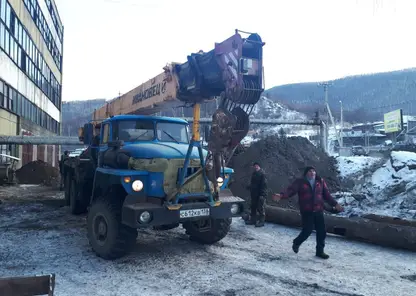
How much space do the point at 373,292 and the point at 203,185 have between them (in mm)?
2951

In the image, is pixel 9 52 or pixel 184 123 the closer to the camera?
pixel 184 123

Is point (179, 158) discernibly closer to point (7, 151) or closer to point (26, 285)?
point (26, 285)

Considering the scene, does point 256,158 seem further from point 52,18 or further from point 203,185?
point 52,18

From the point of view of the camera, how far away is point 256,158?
1623cm

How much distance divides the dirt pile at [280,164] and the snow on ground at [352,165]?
0.46m

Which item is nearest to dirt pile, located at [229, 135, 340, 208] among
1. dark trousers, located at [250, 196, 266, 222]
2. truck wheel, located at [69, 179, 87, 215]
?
dark trousers, located at [250, 196, 266, 222]

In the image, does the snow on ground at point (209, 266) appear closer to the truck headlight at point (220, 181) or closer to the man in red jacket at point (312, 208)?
the man in red jacket at point (312, 208)

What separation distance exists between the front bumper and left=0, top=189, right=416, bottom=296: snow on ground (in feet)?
2.37

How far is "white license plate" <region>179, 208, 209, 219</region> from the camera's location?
5.94 m

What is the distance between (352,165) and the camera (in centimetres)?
1944

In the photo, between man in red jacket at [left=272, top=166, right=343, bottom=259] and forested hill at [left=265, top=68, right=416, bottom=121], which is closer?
man in red jacket at [left=272, top=166, right=343, bottom=259]

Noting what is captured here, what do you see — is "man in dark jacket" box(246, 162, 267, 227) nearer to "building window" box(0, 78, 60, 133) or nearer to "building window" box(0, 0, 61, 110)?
"building window" box(0, 78, 60, 133)

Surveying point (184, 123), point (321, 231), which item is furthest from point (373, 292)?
point (184, 123)

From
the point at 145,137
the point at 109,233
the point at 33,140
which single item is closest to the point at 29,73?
the point at 33,140
